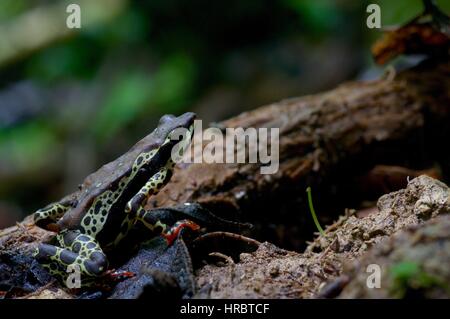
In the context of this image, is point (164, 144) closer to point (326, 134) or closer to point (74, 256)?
point (74, 256)

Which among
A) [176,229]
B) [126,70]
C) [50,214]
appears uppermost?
[126,70]

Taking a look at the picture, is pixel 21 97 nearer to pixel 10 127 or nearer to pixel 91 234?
pixel 10 127

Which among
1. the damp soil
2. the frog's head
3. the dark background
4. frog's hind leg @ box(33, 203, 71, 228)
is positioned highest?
the dark background

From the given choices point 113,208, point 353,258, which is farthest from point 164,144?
point 353,258

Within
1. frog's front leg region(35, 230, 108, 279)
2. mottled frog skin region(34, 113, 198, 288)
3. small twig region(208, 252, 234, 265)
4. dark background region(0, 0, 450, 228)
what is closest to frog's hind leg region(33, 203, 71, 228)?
mottled frog skin region(34, 113, 198, 288)

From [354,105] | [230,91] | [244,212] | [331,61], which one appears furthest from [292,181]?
[331,61]

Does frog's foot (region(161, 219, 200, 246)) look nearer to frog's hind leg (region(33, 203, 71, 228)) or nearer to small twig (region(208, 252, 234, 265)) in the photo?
small twig (region(208, 252, 234, 265))

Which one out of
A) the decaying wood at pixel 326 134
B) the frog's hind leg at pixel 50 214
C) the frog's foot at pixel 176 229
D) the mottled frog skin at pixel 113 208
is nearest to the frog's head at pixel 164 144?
the mottled frog skin at pixel 113 208

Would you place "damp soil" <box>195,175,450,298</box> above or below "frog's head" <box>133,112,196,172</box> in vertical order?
below

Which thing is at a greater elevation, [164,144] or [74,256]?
[164,144]
